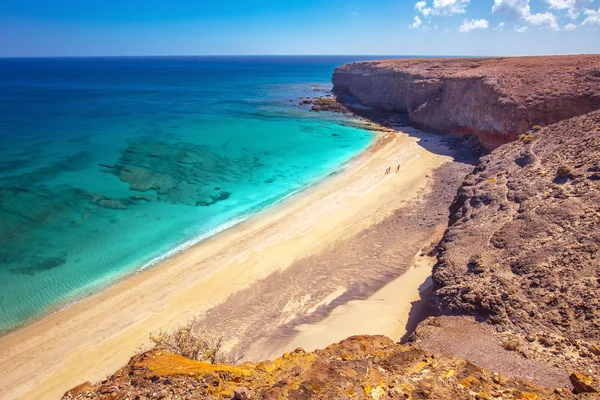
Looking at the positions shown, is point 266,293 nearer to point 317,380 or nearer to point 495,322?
point 495,322

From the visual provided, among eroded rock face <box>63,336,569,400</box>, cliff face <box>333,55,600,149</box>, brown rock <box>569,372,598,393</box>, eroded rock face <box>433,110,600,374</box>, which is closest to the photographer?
eroded rock face <box>63,336,569,400</box>

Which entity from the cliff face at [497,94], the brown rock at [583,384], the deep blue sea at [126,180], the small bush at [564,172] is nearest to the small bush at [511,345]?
the brown rock at [583,384]

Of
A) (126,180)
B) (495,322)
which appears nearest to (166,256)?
(126,180)

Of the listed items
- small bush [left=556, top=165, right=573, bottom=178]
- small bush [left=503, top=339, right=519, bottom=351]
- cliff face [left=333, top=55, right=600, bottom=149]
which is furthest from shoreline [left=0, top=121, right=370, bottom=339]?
small bush [left=556, top=165, right=573, bottom=178]

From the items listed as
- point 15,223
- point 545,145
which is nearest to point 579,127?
point 545,145

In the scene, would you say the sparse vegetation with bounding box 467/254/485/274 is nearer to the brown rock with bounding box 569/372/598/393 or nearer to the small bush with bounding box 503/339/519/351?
the small bush with bounding box 503/339/519/351

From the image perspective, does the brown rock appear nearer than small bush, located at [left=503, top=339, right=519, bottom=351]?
Yes

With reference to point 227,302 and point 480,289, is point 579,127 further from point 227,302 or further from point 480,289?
point 227,302
